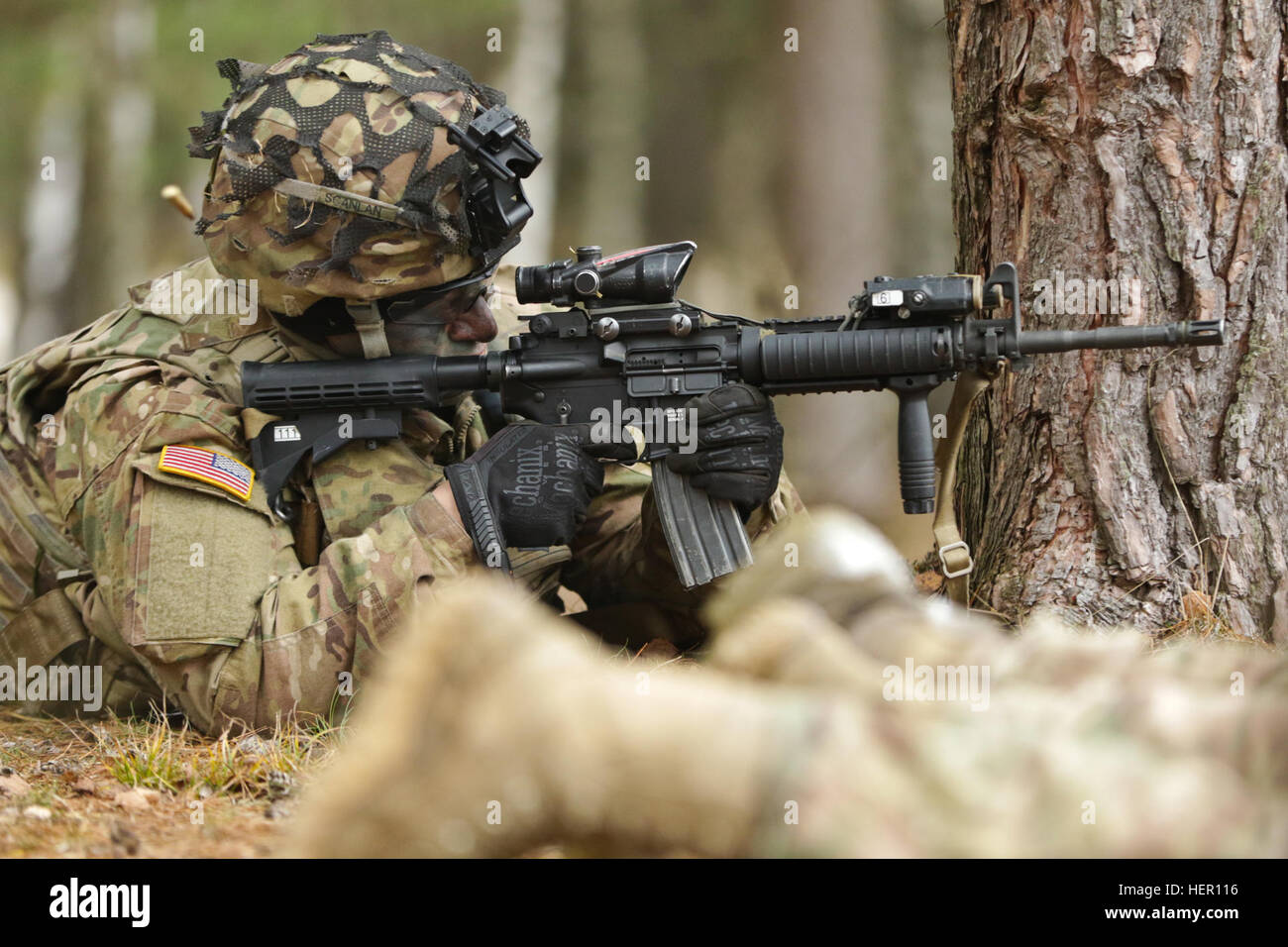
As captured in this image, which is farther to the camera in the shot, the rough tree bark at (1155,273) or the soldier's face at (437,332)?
the soldier's face at (437,332)

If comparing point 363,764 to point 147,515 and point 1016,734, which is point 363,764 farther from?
point 147,515

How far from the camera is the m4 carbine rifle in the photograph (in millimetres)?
3244

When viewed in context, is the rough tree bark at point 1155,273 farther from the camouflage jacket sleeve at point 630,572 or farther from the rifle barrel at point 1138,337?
the camouflage jacket sleeve at point 630,572

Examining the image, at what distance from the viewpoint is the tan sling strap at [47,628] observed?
3686 mm

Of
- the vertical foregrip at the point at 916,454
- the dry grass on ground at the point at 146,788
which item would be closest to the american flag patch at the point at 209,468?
the dry grass on ground at the point at 146,788

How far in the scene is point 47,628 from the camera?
370 centimetres

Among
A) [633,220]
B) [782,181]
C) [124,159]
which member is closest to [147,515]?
[782,181]

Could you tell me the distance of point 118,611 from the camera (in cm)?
331

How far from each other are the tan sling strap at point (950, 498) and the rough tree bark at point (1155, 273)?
0.19 m

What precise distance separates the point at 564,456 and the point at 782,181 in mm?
5378

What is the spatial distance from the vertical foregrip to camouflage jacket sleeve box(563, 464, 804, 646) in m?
→ 0.62

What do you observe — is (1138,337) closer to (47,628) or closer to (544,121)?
(47,628)

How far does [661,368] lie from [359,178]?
984mm

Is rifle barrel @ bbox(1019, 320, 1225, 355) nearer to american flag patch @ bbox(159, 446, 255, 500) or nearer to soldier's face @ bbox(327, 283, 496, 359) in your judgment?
soldier's face @ bbox(327, 283, 496, 359)
